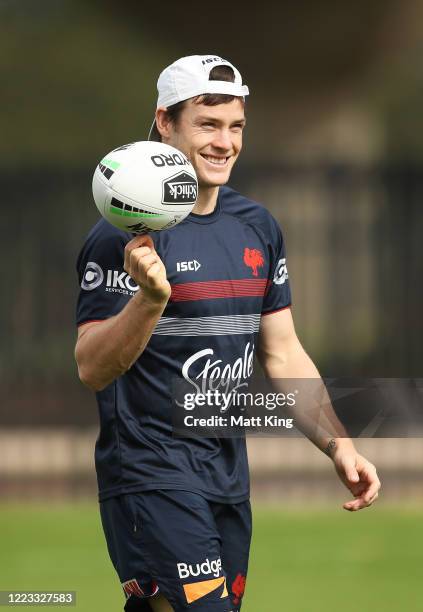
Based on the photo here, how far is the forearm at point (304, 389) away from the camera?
17.1 ft

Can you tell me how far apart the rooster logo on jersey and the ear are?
1.69 feet

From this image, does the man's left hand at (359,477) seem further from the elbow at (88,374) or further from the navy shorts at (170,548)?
the elbow at (88,374)

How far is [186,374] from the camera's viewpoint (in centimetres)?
486

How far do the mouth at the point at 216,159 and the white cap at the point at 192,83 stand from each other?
9.0 inches

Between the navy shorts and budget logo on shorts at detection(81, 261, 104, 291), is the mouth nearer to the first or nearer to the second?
budget logo on shorts at detection(81, 261, 104, 291)

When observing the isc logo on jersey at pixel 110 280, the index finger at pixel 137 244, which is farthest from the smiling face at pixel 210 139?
the index finger at pixel 137 244

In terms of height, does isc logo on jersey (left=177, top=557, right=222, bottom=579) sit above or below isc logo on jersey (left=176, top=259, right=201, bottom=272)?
below

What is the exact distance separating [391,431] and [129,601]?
2.28 m

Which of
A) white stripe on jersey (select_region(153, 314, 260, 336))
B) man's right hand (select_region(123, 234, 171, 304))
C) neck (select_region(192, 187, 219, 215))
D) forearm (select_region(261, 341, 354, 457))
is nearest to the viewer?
man's right hand (select_region(123, 234, 171, 304))

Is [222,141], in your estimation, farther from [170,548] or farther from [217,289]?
[170,548]

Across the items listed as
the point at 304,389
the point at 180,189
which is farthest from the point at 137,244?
the point at 304,389

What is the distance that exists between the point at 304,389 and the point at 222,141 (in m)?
1.03

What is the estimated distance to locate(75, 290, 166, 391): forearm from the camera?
4.38 m

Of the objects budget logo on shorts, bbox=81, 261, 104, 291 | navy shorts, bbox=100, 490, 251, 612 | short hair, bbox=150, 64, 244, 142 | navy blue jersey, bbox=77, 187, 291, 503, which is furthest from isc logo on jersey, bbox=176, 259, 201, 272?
navy shorts, bbox=100, 490, 251, 612
